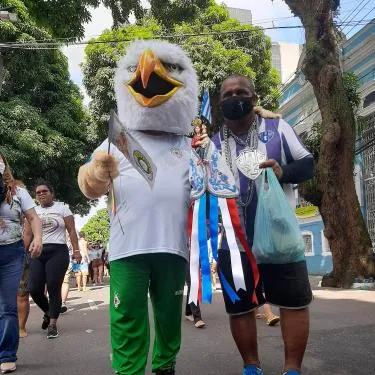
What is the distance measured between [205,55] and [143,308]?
17.2 m

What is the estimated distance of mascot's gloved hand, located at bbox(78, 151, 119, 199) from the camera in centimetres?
293

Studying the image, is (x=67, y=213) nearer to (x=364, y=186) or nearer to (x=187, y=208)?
(x=187, y=208)

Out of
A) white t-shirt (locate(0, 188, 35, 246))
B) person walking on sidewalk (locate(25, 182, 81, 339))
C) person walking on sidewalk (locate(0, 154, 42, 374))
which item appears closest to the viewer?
person walking on sidewalk (locate(0, 154, 42, 374))

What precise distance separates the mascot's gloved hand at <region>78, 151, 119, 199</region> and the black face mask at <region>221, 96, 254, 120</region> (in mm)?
802

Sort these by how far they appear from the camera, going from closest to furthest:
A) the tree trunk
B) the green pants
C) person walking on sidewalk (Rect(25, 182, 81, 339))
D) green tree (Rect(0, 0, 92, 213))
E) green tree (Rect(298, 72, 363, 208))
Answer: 1. the green pants
2. person walking on sidewalk (Rect(25, 182, 81, 339))
3. the tree trunk
4. green tree (Rect(298, 72, 363, 208))
5. green tree (Rect(0, 0, 92, 213))

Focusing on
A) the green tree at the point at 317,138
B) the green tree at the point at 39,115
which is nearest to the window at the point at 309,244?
the green tree at the point at 317,138

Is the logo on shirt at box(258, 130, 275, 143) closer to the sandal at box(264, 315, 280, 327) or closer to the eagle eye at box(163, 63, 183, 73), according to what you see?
the eagle eye at box(163, 63, 183, 73)

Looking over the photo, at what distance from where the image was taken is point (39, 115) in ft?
64.4

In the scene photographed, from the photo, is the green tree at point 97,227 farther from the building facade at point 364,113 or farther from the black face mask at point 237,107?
the black face mask at point 237,107

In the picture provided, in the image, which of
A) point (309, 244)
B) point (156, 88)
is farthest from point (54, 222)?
point (309, 244)

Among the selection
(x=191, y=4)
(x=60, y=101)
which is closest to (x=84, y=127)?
(x=60, y=101)

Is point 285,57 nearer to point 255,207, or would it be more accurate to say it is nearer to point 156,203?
point 255,207

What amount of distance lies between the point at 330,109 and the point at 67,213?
6.24 m

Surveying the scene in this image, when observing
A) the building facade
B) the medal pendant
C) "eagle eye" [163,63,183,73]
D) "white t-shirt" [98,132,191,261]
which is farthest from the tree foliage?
"white t-shirt" [98,132,191,261]
